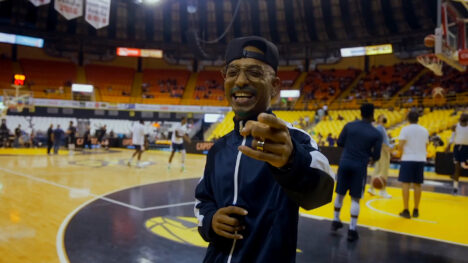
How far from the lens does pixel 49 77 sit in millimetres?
32031

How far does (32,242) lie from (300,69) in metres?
33.7

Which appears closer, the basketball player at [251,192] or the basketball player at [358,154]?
the basketball player at [251,192]

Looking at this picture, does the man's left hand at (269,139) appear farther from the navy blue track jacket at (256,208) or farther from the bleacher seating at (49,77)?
the bleacher seating at (49,77)

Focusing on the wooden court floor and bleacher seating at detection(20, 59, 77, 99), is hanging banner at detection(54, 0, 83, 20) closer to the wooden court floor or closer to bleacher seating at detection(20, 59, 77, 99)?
the wooden court floor

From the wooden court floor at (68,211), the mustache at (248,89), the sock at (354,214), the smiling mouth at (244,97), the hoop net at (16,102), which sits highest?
the hoop net at (16,102)

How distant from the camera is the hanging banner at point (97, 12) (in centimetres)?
1093

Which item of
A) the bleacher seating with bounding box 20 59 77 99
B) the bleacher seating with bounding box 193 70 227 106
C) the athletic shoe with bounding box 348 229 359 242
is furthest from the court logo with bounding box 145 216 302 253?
the bleacher seating with bounding box 20 59 77 99

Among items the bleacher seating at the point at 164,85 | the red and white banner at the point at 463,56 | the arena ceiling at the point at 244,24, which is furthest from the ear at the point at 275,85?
the bleacher seating at the point at 164,85

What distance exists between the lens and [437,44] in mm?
9758

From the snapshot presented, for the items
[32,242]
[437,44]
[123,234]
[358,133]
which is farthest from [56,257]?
[437,44]

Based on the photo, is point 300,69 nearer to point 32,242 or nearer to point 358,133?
point 358,133

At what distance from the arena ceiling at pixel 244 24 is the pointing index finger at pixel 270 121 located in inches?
1044

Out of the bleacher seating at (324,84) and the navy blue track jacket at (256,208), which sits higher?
the bleacher seating at (324,84)

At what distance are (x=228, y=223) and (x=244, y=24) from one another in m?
30.6
